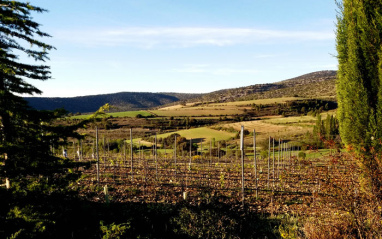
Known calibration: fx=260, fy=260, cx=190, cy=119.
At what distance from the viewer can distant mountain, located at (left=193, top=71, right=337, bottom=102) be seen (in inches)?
3532

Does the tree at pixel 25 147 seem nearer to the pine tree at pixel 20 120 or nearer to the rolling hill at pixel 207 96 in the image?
the pine tree at pixel 20 120

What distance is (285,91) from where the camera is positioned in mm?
102750

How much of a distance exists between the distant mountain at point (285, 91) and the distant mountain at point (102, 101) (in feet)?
88.9

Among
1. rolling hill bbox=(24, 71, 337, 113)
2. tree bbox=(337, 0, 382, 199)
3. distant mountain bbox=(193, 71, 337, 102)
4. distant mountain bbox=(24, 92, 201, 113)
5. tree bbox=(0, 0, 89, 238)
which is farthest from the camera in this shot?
distant mountain bbox=(193, 71, 337, 102)

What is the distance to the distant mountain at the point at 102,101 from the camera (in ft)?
287

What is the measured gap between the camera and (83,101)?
99312 millimetres

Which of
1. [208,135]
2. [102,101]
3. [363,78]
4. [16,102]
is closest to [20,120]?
[16,102]

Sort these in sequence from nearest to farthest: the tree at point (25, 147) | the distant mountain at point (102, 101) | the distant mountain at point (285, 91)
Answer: the tree at point (25, 147) → the distant mountain at point (102, 101) → the distant mountain at point (285, 91)

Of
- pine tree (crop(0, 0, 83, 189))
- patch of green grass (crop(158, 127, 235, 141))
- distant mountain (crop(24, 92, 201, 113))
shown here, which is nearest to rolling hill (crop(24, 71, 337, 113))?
distant mountain (crop(24, 92, 201, 113))

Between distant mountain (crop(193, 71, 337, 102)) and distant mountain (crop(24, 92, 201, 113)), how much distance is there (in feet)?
88.9

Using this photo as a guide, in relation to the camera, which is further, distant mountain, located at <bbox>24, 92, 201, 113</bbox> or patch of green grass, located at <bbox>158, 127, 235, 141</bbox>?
distant mountain, located at <bbox>24, 92, 201, 113</bbox>

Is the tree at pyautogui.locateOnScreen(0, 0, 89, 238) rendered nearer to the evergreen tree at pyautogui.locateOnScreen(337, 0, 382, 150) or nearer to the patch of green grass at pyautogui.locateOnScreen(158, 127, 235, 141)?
the evergreen tree at pyautogui.locateOnScreen(337, 0, 382, 150)

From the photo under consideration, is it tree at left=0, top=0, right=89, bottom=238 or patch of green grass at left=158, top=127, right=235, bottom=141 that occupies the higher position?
tree at left=0, top=0, right=89, bottom=238

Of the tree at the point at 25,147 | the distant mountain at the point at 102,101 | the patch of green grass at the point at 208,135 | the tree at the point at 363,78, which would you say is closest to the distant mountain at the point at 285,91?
the distant mountain at the point at 102,101
